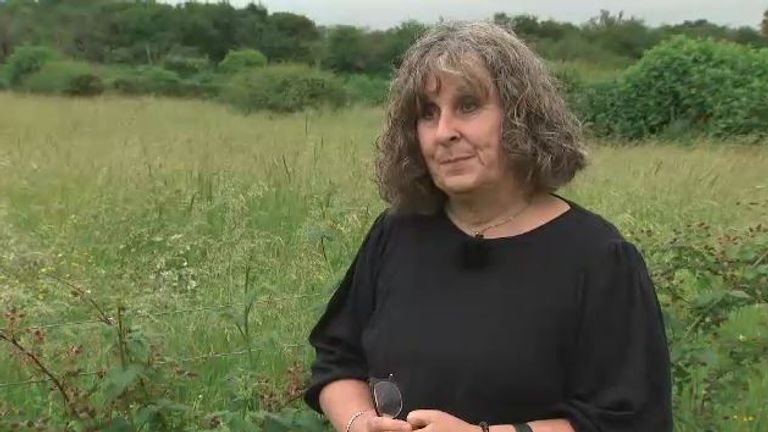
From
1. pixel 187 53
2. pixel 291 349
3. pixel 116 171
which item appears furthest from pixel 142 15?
pixel 291 349

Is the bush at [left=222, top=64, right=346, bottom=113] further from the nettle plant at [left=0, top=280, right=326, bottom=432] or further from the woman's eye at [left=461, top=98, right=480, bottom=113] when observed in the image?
the woman's eye at [left=461, top=98, right=480, bottom=113]

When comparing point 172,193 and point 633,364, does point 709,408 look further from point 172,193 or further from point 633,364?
point 172,193

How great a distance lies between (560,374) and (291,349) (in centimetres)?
217

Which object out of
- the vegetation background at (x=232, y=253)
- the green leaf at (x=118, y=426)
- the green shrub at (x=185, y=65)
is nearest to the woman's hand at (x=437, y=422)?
the vegetation background at (x=232, y=253)

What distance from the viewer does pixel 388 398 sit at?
2.08 m

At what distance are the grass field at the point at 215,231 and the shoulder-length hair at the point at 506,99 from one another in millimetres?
284

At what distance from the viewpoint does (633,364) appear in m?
1.90

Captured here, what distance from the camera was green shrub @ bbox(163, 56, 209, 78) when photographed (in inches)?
1409

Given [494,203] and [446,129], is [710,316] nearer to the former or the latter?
[494,203]

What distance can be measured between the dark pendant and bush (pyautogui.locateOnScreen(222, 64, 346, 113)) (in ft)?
70.9

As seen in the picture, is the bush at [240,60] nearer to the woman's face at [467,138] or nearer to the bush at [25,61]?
the bush at [25,61]

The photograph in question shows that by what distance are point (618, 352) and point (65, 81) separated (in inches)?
1103

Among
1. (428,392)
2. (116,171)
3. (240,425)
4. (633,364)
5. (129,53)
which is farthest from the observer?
(129,53)

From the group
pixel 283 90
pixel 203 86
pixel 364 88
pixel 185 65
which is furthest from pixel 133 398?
pixel 185 65
